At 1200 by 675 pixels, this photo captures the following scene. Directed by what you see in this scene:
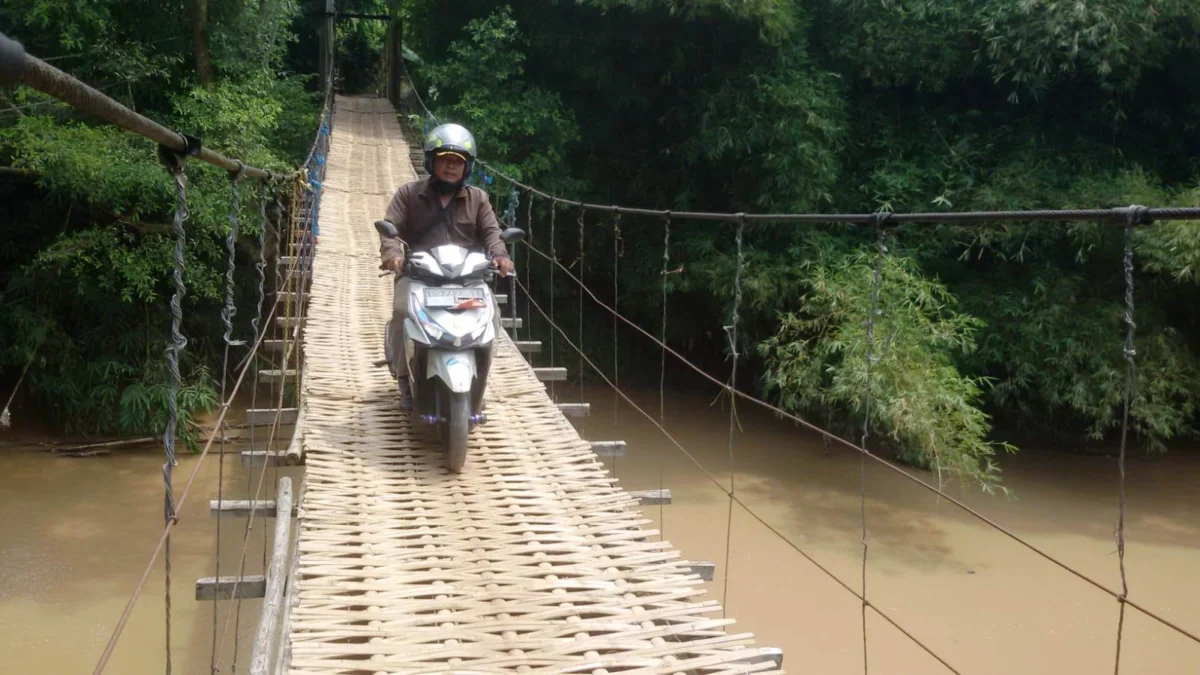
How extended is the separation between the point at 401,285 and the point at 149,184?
3.89m

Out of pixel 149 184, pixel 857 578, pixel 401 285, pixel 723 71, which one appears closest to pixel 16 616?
pixel 149 184

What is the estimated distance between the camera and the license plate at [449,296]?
2635 millimetres

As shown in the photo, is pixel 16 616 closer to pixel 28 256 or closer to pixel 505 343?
pixel 505 343

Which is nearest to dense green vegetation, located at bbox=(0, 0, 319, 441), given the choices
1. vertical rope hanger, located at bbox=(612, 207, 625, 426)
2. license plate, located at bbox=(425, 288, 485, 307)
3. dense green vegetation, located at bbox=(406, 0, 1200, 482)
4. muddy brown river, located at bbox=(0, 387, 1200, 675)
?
muddy brown river, located at bbox=(0, 387, 1200, 675)

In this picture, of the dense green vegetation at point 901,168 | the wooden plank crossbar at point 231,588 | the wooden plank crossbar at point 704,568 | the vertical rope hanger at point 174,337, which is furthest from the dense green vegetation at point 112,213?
the vertical rope hanger at point 174,337

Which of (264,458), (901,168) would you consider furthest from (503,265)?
(901,168)

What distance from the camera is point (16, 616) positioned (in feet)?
Result: 15.0

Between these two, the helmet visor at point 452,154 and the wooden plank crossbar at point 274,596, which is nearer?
the wooden plank crossbar at point 274,596

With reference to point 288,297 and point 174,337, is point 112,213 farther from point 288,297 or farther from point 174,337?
point 174,337

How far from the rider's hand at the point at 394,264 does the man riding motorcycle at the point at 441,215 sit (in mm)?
89

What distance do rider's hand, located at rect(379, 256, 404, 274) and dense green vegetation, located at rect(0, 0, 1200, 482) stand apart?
3.32 m

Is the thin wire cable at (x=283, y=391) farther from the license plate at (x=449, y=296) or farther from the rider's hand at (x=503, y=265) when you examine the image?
the rider's hand at (x=503, y=265)

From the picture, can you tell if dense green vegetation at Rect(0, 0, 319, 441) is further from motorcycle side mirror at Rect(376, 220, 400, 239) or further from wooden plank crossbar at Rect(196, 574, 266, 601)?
wooden plank crossbar at Rect(196, 574, 266, 601)

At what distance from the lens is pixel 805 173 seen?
644cm
